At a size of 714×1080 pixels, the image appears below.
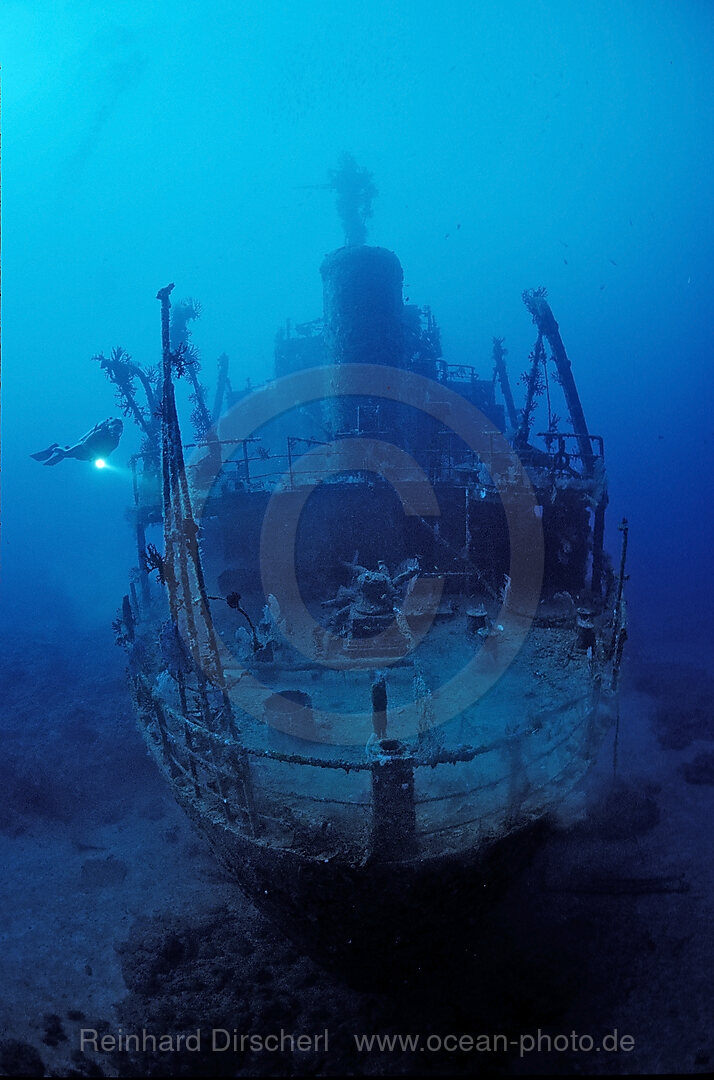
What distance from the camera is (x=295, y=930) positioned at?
7.66 metres

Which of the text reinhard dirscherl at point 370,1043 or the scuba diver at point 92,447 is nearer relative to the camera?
the text reinhard dirscherl at point 370,1043

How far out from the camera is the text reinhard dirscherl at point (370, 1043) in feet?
26.3

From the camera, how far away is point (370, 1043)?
316 inches

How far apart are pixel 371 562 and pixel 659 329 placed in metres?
209

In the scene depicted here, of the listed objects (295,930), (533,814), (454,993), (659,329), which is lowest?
(454,993)

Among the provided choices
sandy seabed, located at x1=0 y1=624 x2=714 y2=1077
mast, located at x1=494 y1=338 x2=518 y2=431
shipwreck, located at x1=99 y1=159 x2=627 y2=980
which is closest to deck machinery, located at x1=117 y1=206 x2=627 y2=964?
shipwreck, located at x1=99 y1=159 x2=627 y2=980

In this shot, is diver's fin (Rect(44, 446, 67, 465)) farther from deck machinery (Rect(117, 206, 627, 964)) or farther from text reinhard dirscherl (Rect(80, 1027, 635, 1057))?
text reinhard dirscherl (Rect(80, 1027, 635, 1057))

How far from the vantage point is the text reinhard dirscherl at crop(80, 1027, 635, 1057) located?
8.01 metres

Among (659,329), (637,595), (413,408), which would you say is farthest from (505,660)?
(659,329)

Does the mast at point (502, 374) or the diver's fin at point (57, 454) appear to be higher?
the mast at point (502, 374)

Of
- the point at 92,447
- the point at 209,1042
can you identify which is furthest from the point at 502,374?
the point at 209,1042

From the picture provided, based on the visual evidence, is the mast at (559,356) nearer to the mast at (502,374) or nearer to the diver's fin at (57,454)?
the mast at (502,374)

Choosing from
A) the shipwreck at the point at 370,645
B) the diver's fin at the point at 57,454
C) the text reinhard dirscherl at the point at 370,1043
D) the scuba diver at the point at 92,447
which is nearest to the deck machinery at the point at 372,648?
the shipwreck at the point at 370,645

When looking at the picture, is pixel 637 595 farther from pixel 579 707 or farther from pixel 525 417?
pixel 579 707
